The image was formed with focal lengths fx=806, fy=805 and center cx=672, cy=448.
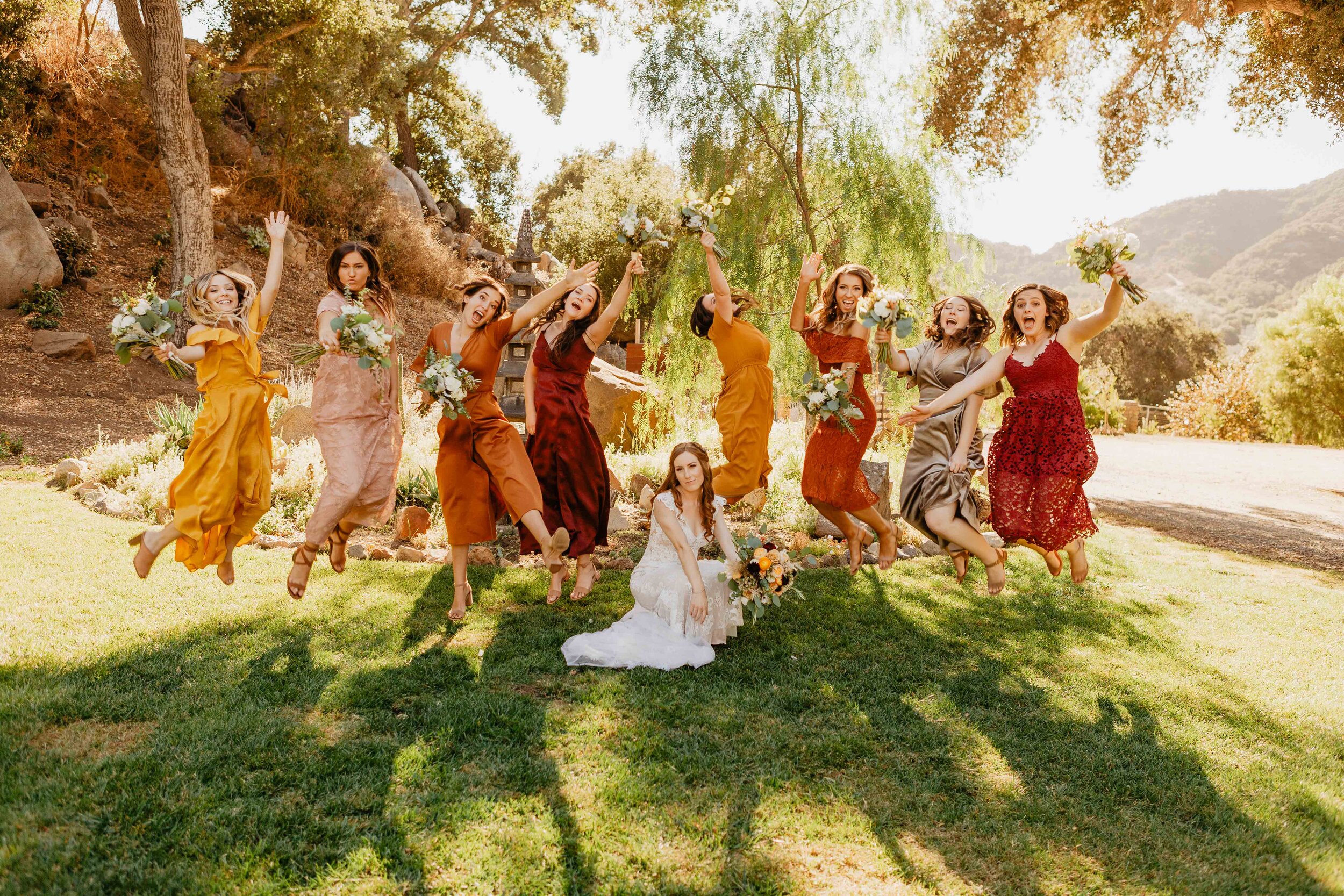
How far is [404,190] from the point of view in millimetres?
22656

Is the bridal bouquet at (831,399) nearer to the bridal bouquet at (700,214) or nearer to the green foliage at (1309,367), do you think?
the bridal bouquet at (700,214)

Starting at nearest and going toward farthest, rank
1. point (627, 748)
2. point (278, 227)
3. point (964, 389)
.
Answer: point (627, 748), point (278, 227), point (964, 389)

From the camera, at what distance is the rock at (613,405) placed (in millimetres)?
10312

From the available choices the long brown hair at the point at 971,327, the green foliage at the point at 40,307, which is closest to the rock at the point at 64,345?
the green foliage at the point at 40,307

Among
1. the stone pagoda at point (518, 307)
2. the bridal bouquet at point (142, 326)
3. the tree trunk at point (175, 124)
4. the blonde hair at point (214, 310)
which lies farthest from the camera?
the tree trunk at point (175, 124)

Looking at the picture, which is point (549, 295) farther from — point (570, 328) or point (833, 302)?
point (833, 302)

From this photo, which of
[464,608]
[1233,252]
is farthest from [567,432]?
Answer: [1233,252]

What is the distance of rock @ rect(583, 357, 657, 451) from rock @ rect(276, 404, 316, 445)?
11.1ft

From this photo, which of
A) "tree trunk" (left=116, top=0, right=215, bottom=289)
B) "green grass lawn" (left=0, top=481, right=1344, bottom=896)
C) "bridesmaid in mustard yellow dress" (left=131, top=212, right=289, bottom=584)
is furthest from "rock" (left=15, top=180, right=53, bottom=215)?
"bridesmaid in mustard yellow dress" (left=131, top=212, right=289, bottom=584)

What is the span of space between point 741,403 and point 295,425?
6128 millimetres

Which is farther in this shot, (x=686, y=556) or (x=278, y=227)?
(x=278, y=227)

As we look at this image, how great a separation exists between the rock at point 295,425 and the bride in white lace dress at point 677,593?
595 cm

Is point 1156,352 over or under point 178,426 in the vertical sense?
over

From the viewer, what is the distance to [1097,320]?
515 centimetres
